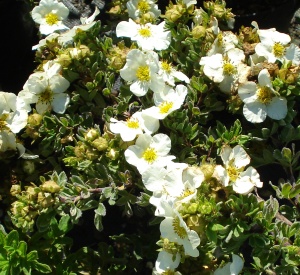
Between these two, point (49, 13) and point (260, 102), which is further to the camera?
point (49, 13)

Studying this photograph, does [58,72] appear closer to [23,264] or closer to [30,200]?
[30,200]

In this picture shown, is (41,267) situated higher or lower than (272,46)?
lower

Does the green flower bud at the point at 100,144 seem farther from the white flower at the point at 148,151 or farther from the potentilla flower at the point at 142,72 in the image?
the potentilla flower at the point at 142,72

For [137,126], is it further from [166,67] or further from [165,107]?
[166,67]

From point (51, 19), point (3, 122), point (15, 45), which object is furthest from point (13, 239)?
point (15, 45)

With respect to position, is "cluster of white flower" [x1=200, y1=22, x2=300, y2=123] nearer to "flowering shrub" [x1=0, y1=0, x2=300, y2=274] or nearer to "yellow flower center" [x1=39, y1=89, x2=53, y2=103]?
"flowering shrub" [x1=0, y1=0, x2=300, y2=274]

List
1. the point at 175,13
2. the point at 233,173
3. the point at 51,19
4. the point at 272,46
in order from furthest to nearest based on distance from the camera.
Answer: the point at 51,19 < the point at 175,13 < the point at 272,46 < the point at 233,173

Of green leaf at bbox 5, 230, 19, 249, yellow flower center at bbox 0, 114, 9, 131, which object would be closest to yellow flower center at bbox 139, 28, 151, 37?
yellow flower center at bbox 0, 114, 9, 131
